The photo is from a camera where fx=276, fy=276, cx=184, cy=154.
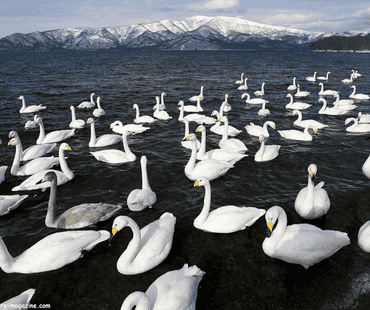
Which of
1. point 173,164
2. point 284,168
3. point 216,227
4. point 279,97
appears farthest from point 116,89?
point 216,227

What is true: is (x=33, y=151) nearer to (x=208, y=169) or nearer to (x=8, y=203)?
(x=8, y=203)

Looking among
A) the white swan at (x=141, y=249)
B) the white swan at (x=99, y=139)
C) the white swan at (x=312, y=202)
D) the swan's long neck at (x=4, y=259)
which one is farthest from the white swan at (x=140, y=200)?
the white swan at (x=99, y=139)

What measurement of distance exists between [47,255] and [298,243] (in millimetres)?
5616

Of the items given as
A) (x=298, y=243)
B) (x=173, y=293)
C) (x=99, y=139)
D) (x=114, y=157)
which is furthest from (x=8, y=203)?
(x=298, y=243)

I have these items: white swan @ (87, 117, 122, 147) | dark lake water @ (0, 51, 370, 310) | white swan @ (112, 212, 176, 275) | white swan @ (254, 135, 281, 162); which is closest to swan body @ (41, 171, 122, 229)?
dark lake water @ (0, 51, 370, 310)

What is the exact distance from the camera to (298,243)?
6.20 m

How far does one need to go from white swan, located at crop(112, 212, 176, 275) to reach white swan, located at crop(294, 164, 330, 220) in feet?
Result: 12.9

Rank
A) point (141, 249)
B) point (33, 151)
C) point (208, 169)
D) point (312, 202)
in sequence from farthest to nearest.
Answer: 1. point (33, 151)
2. point (208, 169)
3. point (312, 202)
4. point (141, 249)

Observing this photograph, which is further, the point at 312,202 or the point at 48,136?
the point at 48,136

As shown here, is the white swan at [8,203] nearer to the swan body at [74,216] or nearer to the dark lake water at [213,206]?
the dark lake water at [213,206]

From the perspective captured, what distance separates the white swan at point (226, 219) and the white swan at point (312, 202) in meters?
1.21

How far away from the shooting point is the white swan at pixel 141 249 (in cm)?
616

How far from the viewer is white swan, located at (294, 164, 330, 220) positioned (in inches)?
305

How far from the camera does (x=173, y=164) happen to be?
12.4 meters
